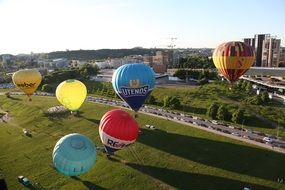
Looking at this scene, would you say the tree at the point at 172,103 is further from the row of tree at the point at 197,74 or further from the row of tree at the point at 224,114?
the row of tree at the point at 197,74

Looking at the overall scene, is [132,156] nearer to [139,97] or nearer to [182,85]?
[139,97]

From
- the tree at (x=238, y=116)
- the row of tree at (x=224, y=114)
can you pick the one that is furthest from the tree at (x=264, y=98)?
the tree at (x=238, y=116)

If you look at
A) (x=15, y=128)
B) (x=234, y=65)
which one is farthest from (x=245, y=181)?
(x=15, y=128)

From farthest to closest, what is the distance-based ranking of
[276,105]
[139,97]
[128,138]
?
[276,105] < [139,97] < [128,138]

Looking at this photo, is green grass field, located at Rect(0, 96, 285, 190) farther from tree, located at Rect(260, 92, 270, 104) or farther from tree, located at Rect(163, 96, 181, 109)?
tree, located at Rect(260, 92, 270, 104)

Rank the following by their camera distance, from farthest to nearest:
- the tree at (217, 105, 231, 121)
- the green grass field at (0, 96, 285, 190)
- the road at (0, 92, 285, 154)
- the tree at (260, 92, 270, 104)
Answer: the tree at (260, 92, 270, 104) < the tree at (217, 105, 231, 121) < the road at (0, 92, 285, 154) < the green grass field at (0, 96, 285, 190)

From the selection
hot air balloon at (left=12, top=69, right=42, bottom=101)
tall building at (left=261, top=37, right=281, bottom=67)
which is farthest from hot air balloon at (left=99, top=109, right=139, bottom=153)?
tall building at (left=261, top=37, right=281, bottom=67)
